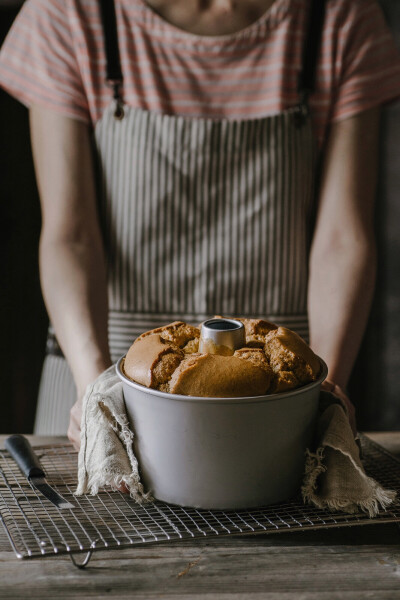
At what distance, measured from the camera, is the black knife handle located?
0.77 meters

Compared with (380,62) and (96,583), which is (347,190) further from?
(96,583)

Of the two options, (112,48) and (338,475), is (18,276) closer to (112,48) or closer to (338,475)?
(112,48)

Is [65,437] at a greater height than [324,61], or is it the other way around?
[324,61]

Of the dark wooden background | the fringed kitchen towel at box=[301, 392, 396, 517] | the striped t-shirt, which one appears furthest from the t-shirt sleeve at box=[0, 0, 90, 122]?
the fringed kitchen towel at box=[301, 392, 396, 517]

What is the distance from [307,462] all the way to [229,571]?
17cm

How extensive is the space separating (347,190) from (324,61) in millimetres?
271

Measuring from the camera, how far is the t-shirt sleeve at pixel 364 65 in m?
1.25

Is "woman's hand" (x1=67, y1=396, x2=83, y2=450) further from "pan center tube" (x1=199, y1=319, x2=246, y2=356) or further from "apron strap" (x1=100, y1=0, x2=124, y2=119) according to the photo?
"apron strap" (x1=100, y1=0, x2=124, y2=119)

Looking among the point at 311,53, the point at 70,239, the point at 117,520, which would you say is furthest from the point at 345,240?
the point at 117,520

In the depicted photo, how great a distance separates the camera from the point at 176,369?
0.68 metres

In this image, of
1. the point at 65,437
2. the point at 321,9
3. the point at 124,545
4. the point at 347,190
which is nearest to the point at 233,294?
the point at 347,190

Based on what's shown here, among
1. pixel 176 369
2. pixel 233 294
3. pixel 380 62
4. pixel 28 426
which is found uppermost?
pixel 380 62

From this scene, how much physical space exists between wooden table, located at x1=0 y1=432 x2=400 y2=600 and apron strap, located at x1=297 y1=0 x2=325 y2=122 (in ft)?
2.86

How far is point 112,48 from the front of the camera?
124 cm
